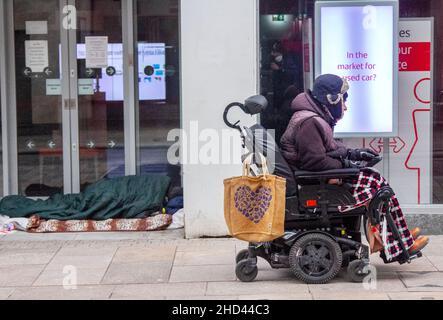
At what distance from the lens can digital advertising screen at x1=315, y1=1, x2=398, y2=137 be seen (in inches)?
315

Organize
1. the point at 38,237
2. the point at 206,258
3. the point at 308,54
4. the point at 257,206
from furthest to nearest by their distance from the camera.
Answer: the point at 38,237, the point at 308,54, the point at 206,258, the point at 257,206

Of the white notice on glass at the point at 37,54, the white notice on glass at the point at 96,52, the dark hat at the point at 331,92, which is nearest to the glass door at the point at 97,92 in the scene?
the white notice on glass at the point at 96,52

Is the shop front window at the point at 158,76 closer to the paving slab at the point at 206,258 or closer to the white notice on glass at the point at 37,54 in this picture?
the white notice on glass at the point at 37,54

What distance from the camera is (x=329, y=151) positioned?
6.38 metres

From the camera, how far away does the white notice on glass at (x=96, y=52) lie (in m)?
9.29

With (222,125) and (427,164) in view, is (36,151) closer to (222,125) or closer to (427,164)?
(222,125)

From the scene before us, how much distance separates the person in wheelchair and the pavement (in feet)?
1.40

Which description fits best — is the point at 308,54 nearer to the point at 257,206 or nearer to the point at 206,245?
the point at 206,245

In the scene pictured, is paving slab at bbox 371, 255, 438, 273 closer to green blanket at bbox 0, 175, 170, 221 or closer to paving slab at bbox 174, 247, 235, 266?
paving slab at bbox 174, 247, 235, 266

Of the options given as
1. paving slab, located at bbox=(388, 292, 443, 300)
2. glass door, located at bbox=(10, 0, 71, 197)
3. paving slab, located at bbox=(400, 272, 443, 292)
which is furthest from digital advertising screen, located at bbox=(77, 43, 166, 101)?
paving slab, located at bbox=(388, 292, 443, 300)

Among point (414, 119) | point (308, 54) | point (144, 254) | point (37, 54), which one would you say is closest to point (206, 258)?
point (144, 254)

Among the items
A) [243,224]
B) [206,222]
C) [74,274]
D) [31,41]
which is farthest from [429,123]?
[31,41]

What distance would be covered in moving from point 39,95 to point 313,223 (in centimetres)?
433

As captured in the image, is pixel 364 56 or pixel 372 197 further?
pixel 364 56
